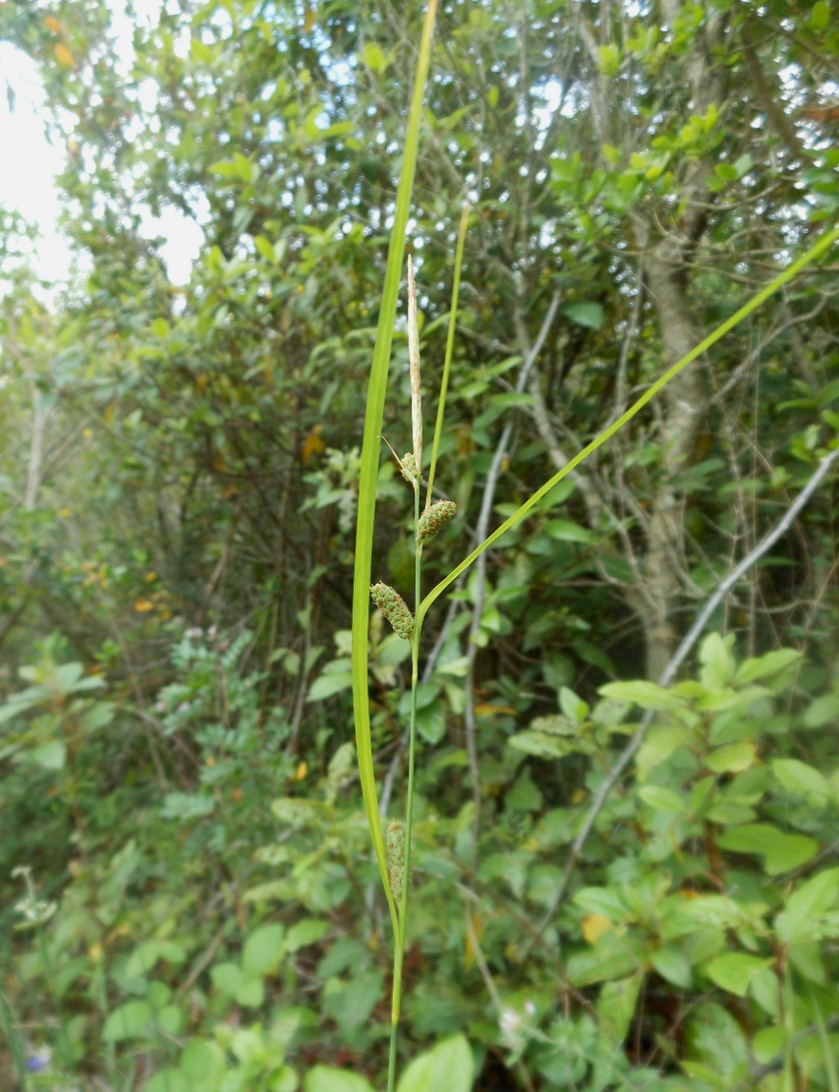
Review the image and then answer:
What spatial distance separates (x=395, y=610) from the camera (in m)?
0.34

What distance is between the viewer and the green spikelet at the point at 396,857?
344 mm

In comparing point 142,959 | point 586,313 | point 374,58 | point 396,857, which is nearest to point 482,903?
point 142,959

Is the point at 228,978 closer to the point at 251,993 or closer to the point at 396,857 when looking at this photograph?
the point at 251,993

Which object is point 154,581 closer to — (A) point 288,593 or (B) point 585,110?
(A) point 288,593

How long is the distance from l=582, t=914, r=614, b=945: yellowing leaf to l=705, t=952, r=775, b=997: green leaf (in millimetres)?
251

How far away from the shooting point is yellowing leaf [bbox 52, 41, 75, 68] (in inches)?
70.3

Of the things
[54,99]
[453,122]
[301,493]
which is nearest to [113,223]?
[54,99]

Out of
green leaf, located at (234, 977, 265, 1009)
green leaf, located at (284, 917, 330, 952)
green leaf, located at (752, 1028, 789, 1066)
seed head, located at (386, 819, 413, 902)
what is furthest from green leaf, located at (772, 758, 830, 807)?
green leaf, located at (234, 977, 265, 1009)

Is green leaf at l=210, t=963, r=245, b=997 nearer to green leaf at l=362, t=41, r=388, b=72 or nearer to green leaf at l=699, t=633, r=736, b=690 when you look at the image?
green leaf at l=699, t=633, r=736, b=690

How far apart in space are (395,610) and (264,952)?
1.08 m

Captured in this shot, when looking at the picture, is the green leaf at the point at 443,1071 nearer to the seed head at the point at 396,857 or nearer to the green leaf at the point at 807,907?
the green leaf at the point at 807,907

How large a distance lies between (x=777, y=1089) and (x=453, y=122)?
1.53m

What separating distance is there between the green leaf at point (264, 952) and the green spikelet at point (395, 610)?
1064 millimetres

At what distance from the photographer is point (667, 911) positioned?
84cm
